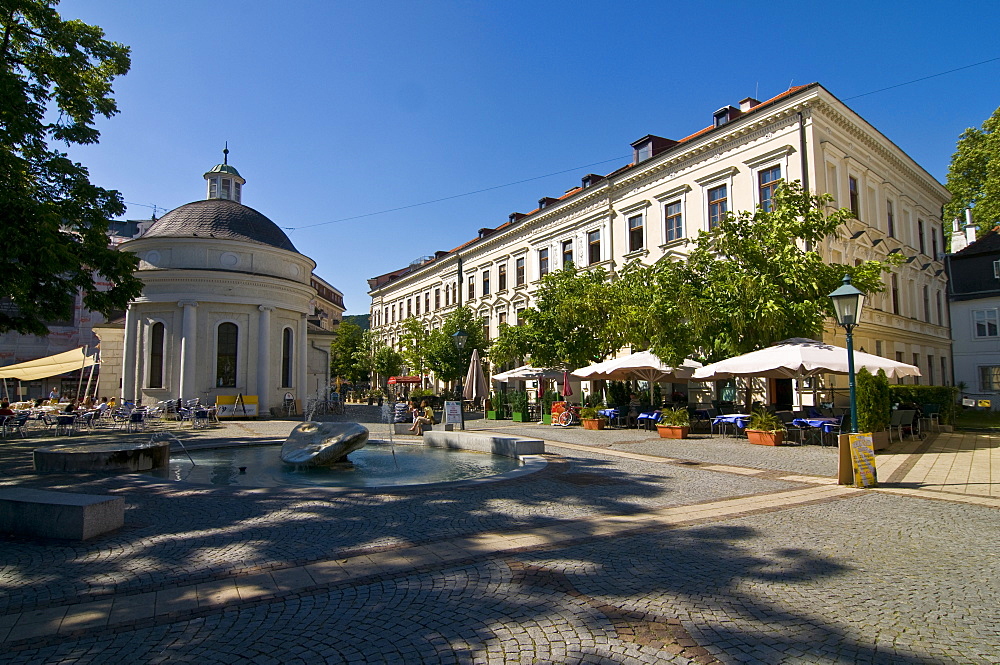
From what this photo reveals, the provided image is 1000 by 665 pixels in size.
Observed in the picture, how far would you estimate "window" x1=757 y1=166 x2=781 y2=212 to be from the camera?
83.2 feet

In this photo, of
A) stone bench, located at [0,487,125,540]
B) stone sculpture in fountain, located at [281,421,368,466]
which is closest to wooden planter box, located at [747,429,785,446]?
stone sculpture in fountain, located at [281,421,368,466]

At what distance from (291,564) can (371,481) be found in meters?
5.37

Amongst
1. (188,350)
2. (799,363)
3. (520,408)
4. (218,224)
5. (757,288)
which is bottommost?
(520,408)

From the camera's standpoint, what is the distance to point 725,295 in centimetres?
1892

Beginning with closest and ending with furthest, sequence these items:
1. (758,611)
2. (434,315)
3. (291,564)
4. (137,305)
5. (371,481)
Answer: (758,611)
(291,564)
(371,481)
(137,305)
(434,315)

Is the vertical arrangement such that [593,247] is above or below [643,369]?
above

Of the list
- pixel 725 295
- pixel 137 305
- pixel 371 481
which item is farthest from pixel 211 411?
pixel 725 295

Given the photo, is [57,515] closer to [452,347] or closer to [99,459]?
[99,459]

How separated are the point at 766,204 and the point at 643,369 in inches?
407

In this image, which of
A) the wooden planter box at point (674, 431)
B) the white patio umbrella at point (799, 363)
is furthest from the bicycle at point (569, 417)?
the white patio umbrella at point (799, 363)

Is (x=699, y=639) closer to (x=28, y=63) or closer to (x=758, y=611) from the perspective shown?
(x=758, y=611)

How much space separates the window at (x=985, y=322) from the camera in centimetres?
3629

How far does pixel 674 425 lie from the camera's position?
18.0 m

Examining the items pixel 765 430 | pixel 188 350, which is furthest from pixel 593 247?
pixel 188 350
